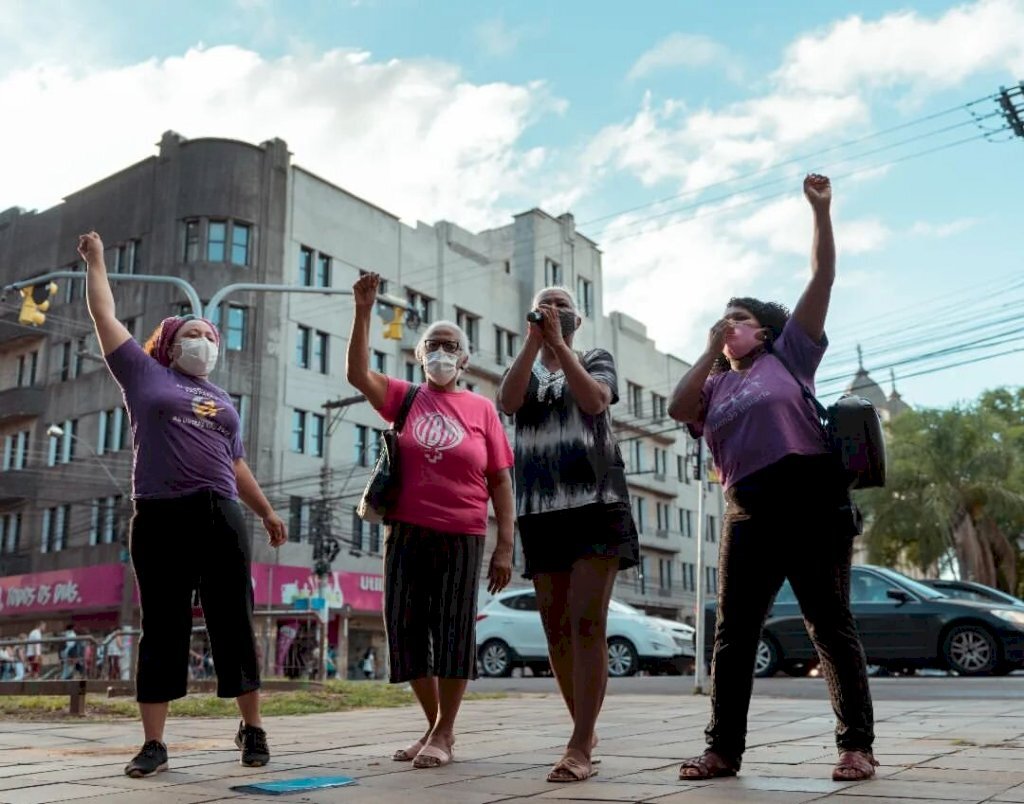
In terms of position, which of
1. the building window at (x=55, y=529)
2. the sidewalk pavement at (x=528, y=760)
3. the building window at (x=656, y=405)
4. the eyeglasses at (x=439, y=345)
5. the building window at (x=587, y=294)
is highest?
the building window at (x=587, y=294)

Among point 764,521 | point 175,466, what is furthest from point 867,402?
point 175,466

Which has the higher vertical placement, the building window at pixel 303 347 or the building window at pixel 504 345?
the building window at pixel 504 345

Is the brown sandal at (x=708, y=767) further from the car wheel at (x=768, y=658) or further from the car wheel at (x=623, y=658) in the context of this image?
the car wheel at (x=623, y=658)

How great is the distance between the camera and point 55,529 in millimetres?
39844

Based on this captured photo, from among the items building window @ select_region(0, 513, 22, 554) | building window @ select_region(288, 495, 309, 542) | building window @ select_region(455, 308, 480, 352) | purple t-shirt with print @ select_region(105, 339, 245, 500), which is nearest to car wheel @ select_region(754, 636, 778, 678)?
purple t-shirt with print @ select_region(105, 339, 245, 500)

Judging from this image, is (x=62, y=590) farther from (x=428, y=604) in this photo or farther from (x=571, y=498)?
(x=571, y=498)

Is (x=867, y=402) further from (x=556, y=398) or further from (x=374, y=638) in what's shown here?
(x=374, y=638)

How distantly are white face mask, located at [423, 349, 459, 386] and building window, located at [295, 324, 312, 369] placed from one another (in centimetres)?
3509

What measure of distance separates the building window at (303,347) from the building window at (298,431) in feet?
5.70

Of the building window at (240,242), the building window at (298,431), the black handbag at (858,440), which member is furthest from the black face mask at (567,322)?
the building window at (240,242)

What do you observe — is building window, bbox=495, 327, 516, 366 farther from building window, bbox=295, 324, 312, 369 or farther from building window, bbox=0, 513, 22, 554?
building window, bbox=0, 513, 22, 554

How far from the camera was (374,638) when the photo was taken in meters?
40.8

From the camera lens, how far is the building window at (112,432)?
124 feet

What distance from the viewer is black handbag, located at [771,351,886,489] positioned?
4.05m
